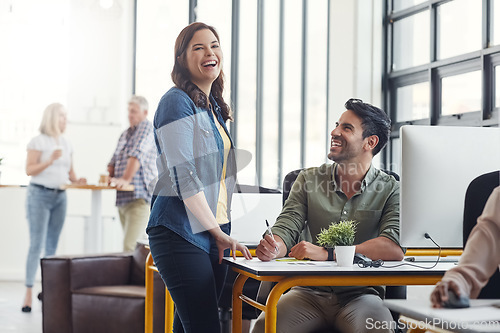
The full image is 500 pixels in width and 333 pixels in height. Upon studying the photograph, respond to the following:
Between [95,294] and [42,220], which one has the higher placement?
[42,220]

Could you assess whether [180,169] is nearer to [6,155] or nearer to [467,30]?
[467,30]

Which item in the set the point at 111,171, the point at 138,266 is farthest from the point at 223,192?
the point at 111,171

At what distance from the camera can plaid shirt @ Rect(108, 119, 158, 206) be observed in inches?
201

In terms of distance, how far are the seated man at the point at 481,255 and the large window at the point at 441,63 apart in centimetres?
280

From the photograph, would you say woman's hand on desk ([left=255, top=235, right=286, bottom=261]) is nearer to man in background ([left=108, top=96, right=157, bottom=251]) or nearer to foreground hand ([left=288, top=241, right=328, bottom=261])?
foreground hand ([left=288, top=241, right=328, bottom=261])

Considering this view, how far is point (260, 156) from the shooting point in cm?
606

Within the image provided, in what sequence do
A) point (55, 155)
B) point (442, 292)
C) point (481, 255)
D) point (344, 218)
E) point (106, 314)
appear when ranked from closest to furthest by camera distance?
point (442, 292) → point (481, 255) → point (344, 218) → point (106, 314) → point (55, 155)

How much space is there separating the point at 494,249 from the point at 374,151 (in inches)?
47.5

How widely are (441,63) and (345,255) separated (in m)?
2.86

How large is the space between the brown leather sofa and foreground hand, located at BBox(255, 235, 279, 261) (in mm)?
1598

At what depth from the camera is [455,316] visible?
1249mm

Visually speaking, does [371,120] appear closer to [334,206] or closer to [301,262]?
[334,206]

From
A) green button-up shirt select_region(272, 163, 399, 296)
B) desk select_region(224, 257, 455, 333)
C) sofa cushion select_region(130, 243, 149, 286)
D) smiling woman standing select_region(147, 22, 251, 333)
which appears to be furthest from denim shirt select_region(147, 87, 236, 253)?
sofa cushion select_region(130, 243, 149, 286)

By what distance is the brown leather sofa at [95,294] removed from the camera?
380 cm
